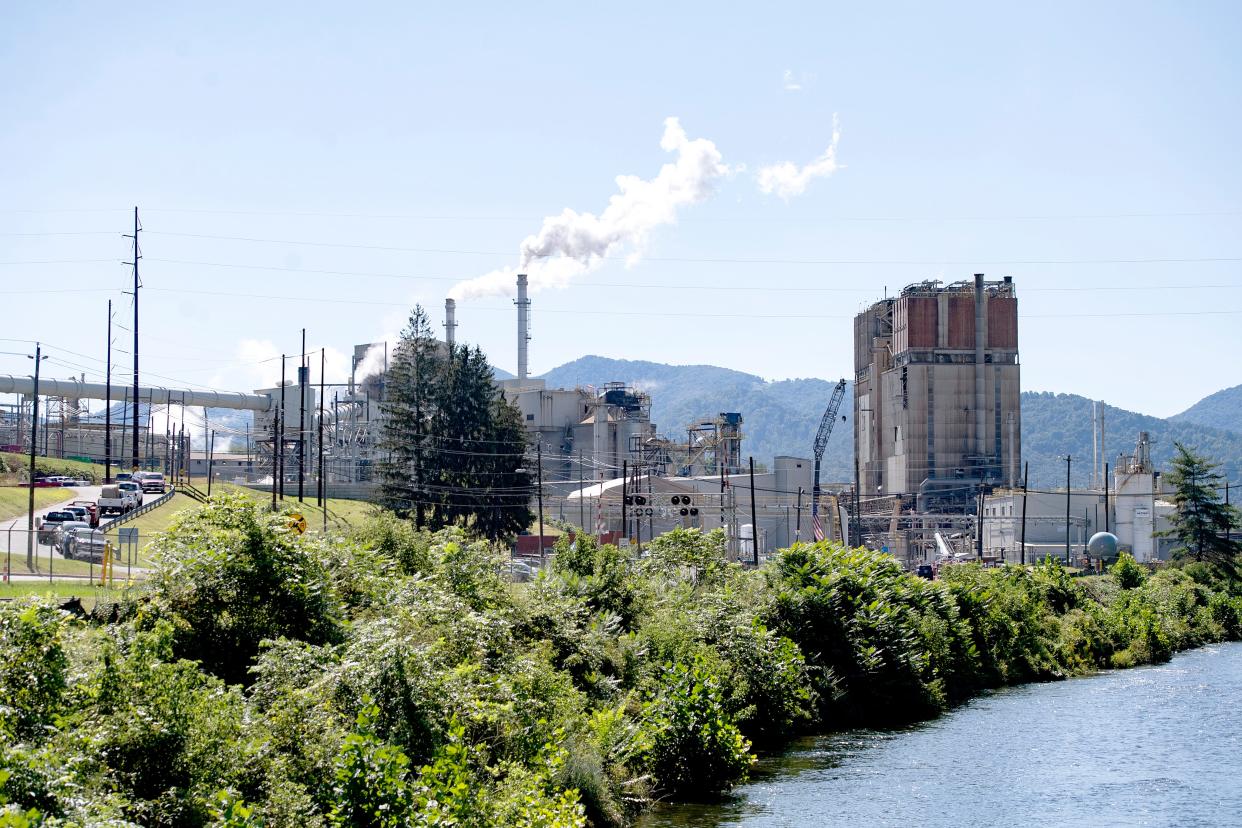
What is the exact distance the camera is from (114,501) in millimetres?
72375

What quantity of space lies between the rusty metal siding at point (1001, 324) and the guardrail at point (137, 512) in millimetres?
92612

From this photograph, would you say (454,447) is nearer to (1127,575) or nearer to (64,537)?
(64,537)

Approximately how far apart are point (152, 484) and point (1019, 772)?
228 feet

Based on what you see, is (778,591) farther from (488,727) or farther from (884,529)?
(884,529)

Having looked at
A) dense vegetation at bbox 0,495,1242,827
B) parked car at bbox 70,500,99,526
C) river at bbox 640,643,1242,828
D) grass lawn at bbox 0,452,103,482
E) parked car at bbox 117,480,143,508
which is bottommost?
river at bbox 640,643,1242,828

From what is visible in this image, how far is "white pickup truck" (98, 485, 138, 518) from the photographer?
70.9m

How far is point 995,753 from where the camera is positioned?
32.3 meters

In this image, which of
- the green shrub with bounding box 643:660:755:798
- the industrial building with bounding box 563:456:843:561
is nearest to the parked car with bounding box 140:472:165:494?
the industrial building with bounding box 563:456:843:561

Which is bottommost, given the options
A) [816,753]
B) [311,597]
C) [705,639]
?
[816,753]

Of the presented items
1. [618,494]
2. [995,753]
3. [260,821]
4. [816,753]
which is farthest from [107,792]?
[618,494]

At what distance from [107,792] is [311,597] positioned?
313 inches

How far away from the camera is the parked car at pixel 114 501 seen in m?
70.9

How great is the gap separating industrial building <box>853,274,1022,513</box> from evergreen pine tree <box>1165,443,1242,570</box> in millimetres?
44487

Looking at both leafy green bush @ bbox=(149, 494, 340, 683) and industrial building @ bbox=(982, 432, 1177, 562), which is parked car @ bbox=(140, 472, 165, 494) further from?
industrial building @ bbox=(982, 432, 1177, 562)
